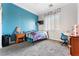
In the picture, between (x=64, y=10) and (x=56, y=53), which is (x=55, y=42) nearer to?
(x=56, y=53)

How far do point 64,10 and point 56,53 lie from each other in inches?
28.7

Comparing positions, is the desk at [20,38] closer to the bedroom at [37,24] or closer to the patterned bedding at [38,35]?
the bedroom at [37,24]

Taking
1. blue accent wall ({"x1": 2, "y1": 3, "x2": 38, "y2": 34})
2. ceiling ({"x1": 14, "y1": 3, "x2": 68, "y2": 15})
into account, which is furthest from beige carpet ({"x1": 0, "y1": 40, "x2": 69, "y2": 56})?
ceiling ({"x1": 14, "y1": 3, "x2": 68, "y2": 15})

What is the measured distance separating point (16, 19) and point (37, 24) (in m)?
0.37

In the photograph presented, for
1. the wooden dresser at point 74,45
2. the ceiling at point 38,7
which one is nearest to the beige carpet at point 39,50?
the wooden dresser at point 74,45

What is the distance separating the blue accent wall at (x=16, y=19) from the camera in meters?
1.68

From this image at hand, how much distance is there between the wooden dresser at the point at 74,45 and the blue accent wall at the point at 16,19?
65cm

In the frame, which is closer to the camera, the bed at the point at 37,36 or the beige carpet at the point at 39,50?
the beige carpet at the point at 39,50

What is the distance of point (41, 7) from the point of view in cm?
177

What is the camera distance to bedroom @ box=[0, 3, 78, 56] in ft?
5.54

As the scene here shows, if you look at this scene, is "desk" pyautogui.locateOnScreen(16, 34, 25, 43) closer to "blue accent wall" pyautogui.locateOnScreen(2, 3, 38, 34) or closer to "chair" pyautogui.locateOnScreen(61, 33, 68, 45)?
"blue accent wall" pyautogui.locateOnScreen(2, 3, 38, 34)

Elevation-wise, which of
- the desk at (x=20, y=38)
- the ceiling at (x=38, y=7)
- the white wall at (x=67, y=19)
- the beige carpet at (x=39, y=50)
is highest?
the ceiling at (x=38, y=7)

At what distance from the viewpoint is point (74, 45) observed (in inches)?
69.4

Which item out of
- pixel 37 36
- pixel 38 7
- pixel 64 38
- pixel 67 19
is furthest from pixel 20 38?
pixel 67 19
